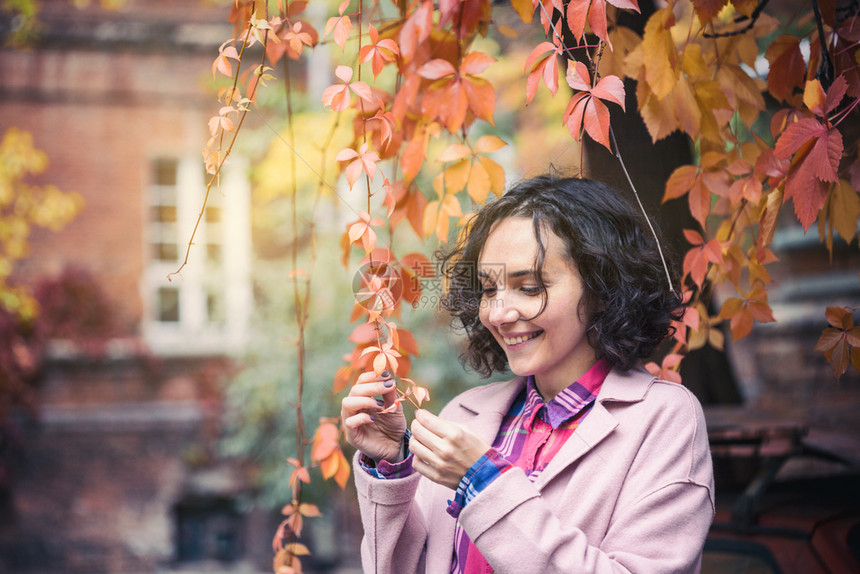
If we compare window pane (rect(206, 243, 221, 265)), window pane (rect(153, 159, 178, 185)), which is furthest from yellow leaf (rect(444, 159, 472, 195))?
window pane (rect(153, 159, 178, 185))

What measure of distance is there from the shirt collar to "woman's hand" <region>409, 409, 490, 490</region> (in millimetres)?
260

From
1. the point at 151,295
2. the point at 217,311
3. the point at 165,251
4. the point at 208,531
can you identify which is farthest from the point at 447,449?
the point at 165,251

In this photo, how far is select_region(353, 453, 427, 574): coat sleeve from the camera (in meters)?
1.55

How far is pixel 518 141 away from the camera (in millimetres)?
6422

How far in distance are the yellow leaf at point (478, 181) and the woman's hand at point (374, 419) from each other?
0.49 m

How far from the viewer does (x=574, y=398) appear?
1514mm

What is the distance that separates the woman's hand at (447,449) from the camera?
4.26 feet

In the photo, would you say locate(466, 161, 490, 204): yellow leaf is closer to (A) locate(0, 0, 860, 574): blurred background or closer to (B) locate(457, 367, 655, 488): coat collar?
(B) locate(457, 367, 655, 488): coat collar

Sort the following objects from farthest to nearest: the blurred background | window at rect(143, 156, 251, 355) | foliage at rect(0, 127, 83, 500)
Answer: window at rect(143, 156, 251, 355) → the blurred background → foliage at rect(0, 127, 83, 500)

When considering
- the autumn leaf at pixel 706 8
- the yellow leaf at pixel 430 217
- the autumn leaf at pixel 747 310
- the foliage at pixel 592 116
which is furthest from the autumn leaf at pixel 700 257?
the yellow leaf at pixel 430 217

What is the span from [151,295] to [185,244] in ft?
2.04

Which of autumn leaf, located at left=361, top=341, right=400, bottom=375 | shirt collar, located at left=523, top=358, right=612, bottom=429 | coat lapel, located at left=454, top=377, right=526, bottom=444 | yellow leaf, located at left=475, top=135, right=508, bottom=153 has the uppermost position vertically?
yellow leaf, located at left=475, top=135, right=508, bottom=153

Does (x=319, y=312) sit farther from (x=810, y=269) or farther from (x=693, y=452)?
(x=810, y=269)

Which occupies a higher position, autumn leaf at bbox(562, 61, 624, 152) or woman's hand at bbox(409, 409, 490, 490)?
autumn leaf at bbox(562, 61, 624, 152)
